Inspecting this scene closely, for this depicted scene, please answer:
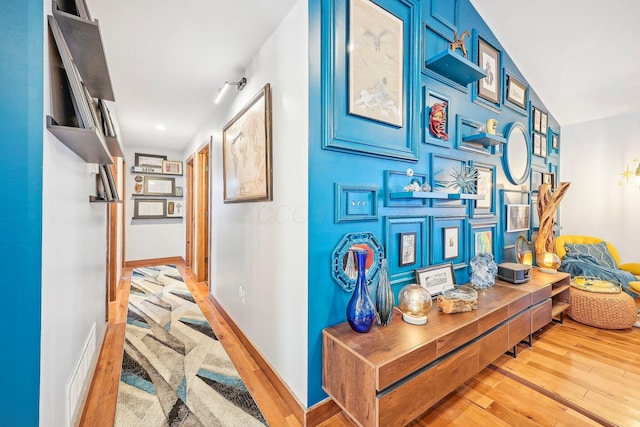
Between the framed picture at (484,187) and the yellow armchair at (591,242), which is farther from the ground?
the framed picture at (484,187)

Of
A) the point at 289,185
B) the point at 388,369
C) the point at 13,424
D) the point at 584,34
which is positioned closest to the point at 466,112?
the point at 584,34

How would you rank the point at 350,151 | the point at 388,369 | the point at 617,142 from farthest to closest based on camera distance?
1. the point at 617,142
2. the point at 350,151
3. the point at 388,369

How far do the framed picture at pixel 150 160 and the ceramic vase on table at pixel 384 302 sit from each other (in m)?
5.34

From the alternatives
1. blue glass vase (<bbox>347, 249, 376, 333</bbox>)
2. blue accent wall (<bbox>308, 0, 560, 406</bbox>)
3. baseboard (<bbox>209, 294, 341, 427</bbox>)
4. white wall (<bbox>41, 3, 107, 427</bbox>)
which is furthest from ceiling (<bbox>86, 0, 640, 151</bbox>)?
baseboard (<bbox>209, 294, 341, 427</bbox>)

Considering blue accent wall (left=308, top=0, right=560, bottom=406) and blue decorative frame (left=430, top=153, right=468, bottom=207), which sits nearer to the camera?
blue accent wall (left=308, top=0, right=560, bottom=406)

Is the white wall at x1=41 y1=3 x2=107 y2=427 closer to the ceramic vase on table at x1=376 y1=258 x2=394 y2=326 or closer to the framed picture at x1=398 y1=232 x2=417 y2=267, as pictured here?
the ceramic vase on table at x1=376 y1=258 x2=394 y2=326

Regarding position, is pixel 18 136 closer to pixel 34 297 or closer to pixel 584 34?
pixel 34 297

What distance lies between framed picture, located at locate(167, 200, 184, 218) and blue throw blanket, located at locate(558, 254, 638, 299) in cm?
625

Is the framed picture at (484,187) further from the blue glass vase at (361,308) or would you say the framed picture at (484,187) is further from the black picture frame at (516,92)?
the blue glass vase at (361,308)

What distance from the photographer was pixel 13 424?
801mm

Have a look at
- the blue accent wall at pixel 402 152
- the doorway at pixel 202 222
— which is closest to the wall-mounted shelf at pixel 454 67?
the blue accent wall at pixel 402 152

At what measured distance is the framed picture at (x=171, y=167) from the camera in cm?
532

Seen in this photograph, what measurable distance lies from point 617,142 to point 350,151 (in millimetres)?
4253

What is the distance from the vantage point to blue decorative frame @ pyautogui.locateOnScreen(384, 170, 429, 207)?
1.70m
